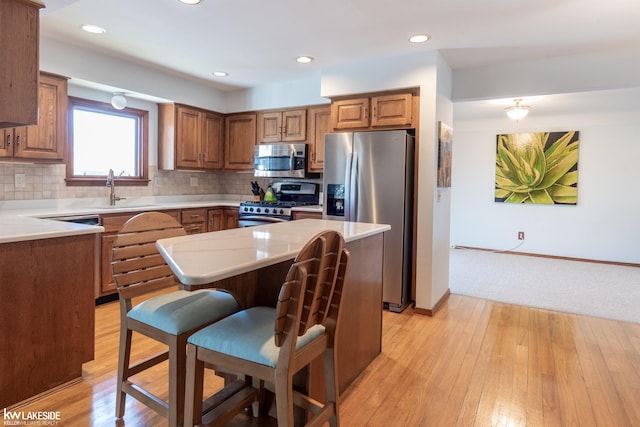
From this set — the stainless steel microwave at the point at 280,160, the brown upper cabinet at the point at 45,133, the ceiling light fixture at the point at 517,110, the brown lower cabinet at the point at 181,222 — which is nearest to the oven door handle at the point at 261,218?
the brown lower cabinet at the point at 181,222

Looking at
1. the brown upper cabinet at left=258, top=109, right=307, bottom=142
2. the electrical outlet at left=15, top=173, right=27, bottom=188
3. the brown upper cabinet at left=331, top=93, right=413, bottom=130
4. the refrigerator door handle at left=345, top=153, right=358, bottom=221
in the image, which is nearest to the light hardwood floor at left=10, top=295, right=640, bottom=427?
the refrigerator door handle at left=345, top=153, right=358, bottom=221

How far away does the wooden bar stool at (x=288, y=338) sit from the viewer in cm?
119

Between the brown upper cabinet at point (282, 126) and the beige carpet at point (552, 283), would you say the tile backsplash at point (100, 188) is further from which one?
the beige carpet at point (552, 283)

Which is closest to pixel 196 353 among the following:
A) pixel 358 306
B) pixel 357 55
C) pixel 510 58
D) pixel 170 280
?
pixel 170 280

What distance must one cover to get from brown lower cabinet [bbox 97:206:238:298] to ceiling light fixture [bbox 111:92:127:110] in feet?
3.95

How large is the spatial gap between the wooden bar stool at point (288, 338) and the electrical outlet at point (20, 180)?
3.01 m

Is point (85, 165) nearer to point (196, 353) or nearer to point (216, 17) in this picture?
point (216, 17)

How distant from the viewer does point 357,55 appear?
3.45 metres

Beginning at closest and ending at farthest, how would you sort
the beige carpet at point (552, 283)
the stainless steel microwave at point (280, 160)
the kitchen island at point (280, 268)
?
the kitchen island at point (280, 268)
the beige carpet at point (552, 283)
the stainless steel microwave at point (280, 160)

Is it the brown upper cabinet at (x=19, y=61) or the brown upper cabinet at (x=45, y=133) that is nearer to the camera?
the brown upper cabinet at (x=19, y=61)

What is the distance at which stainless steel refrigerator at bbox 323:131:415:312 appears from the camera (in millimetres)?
3391

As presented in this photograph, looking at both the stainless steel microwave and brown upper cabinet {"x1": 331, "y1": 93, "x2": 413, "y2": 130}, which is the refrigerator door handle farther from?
the stainless steel microwave

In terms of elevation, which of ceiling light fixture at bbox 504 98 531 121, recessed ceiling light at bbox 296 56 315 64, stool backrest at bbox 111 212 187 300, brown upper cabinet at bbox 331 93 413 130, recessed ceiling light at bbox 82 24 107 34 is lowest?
stool backrest at bbox 111 212 187 300

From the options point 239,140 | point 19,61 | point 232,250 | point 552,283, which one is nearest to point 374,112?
point 239,140
